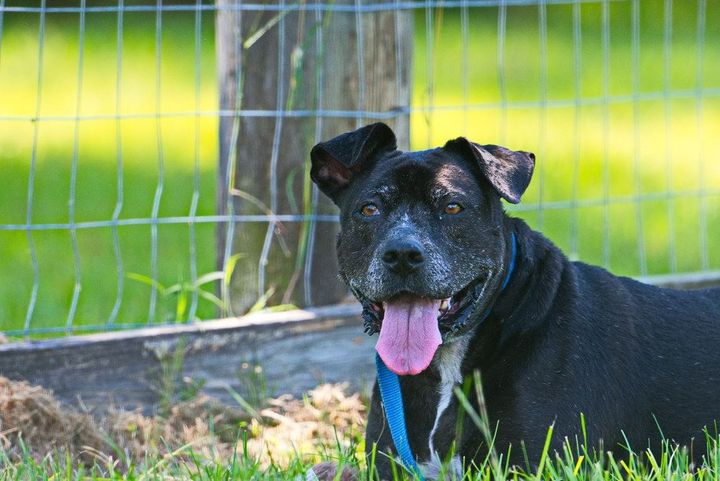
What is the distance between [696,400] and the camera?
406cm

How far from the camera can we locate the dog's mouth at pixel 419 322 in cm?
373

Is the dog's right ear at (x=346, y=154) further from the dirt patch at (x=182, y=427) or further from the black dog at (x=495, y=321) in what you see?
the dirt patch at (x=182, y=427)

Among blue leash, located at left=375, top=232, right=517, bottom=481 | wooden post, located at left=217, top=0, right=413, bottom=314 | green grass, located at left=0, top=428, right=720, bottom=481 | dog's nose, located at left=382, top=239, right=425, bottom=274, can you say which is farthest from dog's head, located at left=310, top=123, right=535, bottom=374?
wooden post, located at left=217, top=0, right=413, bottom=314

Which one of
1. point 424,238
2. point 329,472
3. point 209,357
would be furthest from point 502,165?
point 209,357

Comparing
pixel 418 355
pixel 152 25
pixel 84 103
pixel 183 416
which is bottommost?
pixel 183 416

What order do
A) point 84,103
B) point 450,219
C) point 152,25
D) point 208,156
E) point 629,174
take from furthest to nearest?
point 152,25, point 84,103, point 208,156, point 629,174, point 450,219

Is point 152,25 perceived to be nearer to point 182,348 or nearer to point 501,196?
point 182,348

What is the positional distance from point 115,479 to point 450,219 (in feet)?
4.33

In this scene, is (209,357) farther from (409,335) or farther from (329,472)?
(409,335)

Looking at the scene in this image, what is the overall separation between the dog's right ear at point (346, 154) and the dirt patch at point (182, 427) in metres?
0.95

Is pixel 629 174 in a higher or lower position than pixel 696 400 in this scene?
higher

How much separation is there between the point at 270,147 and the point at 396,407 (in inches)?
67.1

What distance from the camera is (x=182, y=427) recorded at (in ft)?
16.1

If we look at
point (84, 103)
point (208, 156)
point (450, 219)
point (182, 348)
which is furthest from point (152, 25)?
point (450, 219)
